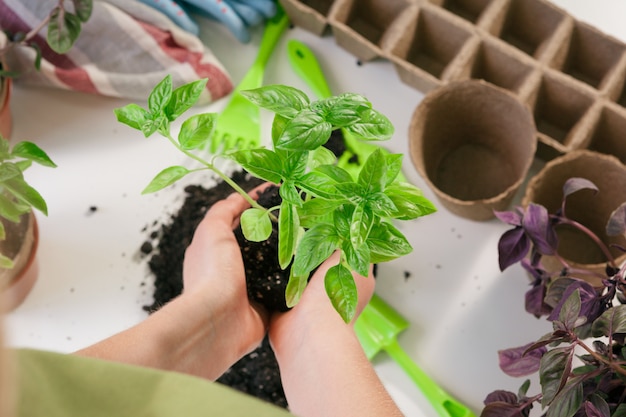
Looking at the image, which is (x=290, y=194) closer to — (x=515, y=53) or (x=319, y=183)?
(x=319, y=183)

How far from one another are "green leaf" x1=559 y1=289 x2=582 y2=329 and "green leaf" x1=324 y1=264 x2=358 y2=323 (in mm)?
198

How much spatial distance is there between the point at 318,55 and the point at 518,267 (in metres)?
0.44

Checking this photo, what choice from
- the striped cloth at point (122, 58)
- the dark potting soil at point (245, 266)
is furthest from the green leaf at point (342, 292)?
the striped cloth at point (122, 58)

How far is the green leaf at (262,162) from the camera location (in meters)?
0.62

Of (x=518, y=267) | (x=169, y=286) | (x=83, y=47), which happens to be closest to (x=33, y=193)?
(x=169, y=286)

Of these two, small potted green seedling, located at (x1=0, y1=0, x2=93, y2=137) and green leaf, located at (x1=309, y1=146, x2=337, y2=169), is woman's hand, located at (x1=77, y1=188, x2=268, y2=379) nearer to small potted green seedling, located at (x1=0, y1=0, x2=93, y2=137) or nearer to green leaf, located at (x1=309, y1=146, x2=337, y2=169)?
green leaf, located at (x1=309, y1=146, x2=337, y2=169)

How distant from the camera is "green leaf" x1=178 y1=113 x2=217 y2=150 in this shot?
25.9 inches

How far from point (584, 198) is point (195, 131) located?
57 cm

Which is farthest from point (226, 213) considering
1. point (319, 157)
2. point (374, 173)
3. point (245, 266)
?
point (374, 173)

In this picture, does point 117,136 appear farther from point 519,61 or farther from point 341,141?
point 519,61

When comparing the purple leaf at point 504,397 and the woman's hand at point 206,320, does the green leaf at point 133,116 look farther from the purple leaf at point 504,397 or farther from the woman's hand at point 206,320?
the purple leaf at point 504,397

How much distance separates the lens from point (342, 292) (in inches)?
24.1

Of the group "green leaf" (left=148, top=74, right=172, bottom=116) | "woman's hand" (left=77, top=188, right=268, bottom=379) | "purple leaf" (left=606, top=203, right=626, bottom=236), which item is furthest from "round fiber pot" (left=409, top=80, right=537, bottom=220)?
"green leaf" (left=148, top=74, right=172, bottom=116)

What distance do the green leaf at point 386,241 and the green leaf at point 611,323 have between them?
0.66ft
